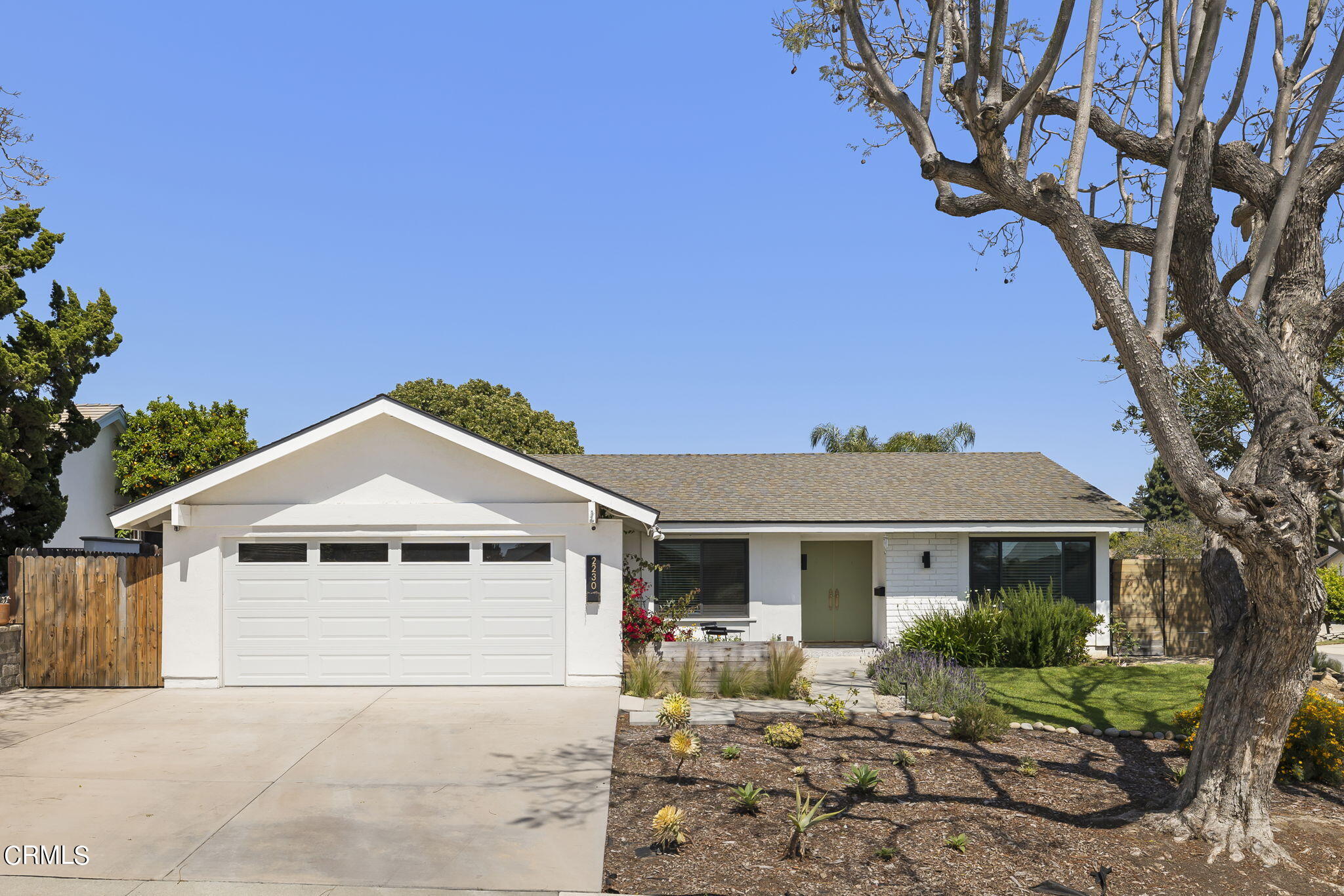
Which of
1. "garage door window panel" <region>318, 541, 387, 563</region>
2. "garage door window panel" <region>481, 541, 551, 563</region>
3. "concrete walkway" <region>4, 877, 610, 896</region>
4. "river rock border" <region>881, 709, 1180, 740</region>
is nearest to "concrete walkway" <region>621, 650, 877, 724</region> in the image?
"river rock border" <region>881, 709, 1180, 740</region>

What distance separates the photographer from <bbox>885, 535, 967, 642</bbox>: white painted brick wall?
18125 mm

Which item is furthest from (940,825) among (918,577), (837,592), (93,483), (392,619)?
(93,483)

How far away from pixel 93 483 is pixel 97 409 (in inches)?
72.6

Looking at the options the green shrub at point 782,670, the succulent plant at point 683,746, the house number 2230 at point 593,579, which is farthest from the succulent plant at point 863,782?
the house number 2230 at point 593,579

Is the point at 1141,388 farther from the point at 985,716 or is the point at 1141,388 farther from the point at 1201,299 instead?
the point at 985,716

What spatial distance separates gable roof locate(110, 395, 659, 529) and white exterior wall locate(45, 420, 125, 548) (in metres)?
9.19

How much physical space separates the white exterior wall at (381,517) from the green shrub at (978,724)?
5.07 meters

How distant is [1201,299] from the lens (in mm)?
7902

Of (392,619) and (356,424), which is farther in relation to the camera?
(392,619)

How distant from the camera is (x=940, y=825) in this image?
24.7 ft

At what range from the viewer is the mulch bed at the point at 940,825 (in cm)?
648

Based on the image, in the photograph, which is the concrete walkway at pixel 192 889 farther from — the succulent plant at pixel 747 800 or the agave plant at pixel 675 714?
the agave plant at pixel 675 714

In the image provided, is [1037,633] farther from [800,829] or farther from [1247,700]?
[800,829]

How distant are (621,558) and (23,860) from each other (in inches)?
321
